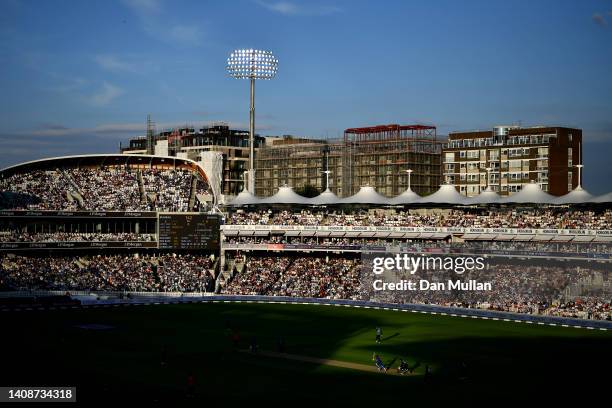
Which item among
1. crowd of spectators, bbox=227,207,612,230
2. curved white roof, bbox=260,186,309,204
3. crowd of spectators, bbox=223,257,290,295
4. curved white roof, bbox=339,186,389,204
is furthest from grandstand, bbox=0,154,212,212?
curved white roof, bbox=339,186,389,204

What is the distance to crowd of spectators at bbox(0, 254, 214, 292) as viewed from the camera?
3332 inches

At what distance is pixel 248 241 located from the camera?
A: 95688 millimetres

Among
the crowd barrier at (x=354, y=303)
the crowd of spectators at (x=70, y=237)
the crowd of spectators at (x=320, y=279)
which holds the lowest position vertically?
the crowd barrier at (x=354, y=303)

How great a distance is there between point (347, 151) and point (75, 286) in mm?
58347

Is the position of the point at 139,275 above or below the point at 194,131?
below

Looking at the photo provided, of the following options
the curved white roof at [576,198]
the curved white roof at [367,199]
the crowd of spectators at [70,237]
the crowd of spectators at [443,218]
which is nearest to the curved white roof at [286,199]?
the crowd of spectators at [443,218]

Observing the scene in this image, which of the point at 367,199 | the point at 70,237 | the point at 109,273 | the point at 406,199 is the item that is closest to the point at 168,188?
the point at 70,237

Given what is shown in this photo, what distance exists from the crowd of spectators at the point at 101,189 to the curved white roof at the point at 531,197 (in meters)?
38.8

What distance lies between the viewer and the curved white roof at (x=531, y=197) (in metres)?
83.4

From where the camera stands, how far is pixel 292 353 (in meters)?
53.5

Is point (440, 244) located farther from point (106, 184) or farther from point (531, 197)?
point (106, 184)

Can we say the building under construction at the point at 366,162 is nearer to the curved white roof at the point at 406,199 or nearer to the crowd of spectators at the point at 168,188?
the crowd of spectators at the point at 168,188

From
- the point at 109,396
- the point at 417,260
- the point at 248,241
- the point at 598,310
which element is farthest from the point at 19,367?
the point at 248,241

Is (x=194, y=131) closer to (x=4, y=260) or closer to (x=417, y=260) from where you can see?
(x=4, y=260)
